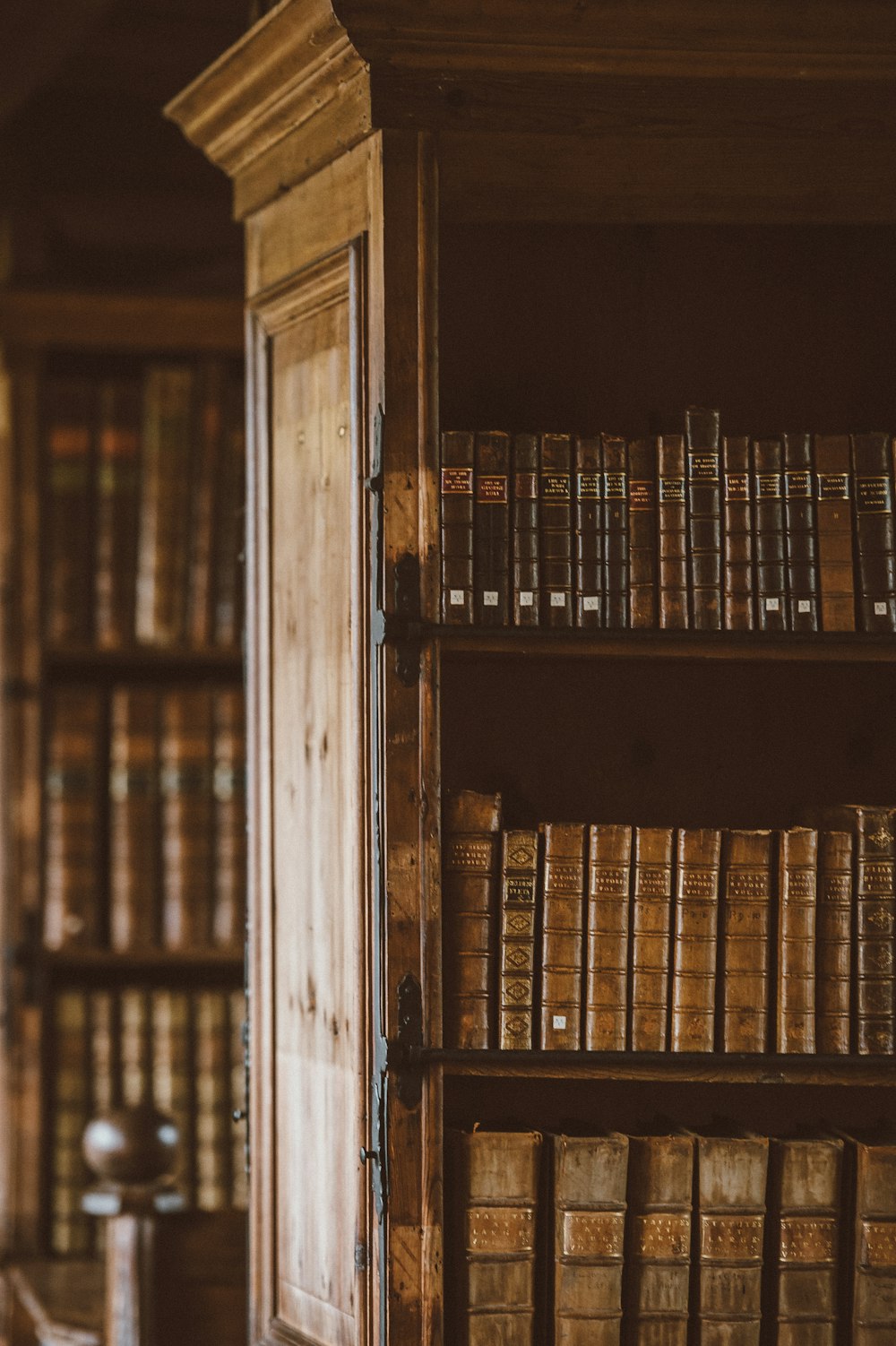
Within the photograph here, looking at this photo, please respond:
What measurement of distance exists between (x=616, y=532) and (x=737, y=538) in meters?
0.17

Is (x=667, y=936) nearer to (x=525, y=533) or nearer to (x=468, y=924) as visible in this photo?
(x=468, y=924)

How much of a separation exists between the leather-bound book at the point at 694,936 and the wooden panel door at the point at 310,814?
41cm

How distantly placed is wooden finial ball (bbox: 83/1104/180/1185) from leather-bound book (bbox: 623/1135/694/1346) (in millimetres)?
827

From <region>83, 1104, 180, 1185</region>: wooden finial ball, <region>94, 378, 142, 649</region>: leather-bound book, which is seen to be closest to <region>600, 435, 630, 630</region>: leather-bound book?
<region>83, 1104, 180, 1185</region>: wooden finial ball

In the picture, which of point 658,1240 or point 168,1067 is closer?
point 658,1240

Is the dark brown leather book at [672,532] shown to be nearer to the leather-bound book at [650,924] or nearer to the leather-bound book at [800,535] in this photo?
the leather-bound book at [800,535]

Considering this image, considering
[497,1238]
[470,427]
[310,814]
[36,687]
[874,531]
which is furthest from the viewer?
[36,687]

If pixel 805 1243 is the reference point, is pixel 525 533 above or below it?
above

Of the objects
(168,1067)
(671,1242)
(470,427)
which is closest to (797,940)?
(671,1242)

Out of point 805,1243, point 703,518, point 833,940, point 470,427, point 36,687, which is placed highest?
point 470,427

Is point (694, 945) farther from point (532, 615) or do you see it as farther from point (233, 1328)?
point (233, 1328)

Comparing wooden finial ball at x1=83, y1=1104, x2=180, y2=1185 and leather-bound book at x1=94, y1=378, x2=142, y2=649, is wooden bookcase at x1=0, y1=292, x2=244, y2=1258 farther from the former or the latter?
wooden finial ball at x1=83, y1=1104, x2=180, y2=1185

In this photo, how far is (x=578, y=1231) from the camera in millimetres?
2129

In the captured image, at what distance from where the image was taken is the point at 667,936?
2166 millimetres
